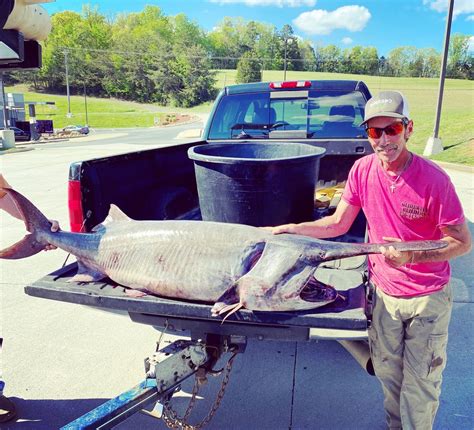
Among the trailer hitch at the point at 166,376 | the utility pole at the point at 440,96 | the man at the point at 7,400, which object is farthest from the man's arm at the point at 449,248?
the utility pole at the point at 440,96

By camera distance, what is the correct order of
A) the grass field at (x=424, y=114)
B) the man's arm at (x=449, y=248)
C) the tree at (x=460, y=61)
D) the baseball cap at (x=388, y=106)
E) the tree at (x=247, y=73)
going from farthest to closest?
the tree at (x=247, y=73) < the tree at (x=460, y=61) < the grass field at (x=424, y=114) < the baseball cap at (x=388, y=106) < the man's arm at (x=449, y=248)

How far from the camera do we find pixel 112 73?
10525 cm

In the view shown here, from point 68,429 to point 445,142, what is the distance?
19.2 meters

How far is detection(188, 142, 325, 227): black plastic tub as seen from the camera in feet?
8.95

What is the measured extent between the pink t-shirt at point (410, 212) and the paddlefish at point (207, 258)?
325mm

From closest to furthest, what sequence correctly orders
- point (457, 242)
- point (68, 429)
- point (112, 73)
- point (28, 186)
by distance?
1. point (68, 429)
2. point (457, 242)
3. point (28, 186)
4. point (112, 73)

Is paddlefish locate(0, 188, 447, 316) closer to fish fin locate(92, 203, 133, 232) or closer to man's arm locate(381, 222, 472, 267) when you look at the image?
fish fin locate(92, 203, 133, 232)

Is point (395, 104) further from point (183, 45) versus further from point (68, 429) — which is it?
point (183, 45)

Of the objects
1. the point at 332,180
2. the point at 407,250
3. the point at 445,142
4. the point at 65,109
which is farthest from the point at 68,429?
the point at 65,109

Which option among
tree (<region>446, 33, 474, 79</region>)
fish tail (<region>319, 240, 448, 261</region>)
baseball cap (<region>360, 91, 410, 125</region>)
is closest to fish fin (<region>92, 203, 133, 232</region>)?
fish tail (<region>319, 240, 448, 261</region>)

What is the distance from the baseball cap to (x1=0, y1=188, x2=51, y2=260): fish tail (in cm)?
185

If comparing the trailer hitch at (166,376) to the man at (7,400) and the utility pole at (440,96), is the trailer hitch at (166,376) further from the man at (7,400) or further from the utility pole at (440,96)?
the utility pole at (440,96)

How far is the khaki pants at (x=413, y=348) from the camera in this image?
2.33 m

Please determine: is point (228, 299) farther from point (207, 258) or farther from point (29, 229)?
point (29, 229)
